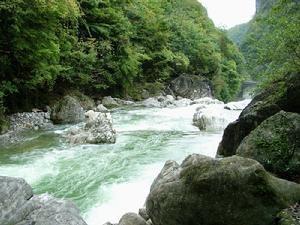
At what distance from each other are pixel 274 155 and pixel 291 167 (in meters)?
0.31

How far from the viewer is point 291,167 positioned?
607 cm

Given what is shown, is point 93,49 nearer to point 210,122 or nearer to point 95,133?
point 210,122

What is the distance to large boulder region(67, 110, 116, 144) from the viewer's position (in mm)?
12266

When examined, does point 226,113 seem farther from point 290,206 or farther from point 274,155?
point 290,206

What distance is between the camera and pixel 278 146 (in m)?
6.30

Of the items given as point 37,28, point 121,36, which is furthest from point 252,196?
point 121,36

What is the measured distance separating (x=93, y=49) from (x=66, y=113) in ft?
20.3

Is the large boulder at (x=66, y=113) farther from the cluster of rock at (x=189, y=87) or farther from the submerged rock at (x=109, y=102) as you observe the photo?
the cluster of rock at (x=189, y=87)

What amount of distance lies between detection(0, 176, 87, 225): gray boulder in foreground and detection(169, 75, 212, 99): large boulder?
2684cm

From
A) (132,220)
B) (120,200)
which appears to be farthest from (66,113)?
(132,220)

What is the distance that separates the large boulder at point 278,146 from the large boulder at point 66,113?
10498 millimetres

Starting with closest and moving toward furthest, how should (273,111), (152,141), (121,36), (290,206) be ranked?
(290,206), (273,111), (152,141), (121,36)

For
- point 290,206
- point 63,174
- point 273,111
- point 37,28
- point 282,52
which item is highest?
point 37,28

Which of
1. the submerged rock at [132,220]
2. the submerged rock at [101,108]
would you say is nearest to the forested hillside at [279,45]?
the submerged rock at [132,220]
